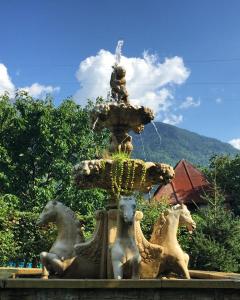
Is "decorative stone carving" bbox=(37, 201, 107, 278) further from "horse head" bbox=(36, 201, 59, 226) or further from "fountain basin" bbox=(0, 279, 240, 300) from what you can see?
"fountain basin" bbox=(0, 279, 240, 300)

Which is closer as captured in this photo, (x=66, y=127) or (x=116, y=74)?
(x=116, y=74)

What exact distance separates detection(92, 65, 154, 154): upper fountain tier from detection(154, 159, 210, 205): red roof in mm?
33826

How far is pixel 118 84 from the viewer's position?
12.0 m

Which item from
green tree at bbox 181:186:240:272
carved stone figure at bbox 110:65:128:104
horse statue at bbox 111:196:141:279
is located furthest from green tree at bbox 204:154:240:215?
horse statue at bbox 111:196:141:279

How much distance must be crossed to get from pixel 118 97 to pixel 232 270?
14927 millimetres

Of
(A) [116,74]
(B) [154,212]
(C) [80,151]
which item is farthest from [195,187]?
(A) [116,74]

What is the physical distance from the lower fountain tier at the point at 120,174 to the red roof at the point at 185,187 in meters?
34.6

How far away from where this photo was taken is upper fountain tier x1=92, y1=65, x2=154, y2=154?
1119 centimetres

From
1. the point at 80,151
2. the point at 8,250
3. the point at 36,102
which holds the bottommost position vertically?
the point at 8,250

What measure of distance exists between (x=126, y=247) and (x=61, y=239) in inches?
66.2

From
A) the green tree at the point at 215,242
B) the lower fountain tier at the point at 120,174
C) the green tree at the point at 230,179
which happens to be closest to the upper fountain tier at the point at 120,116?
the lower fountain tier at the point at 120,174

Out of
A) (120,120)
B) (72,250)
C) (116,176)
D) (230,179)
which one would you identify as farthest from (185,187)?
(72,250)

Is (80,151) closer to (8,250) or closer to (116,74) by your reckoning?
(8,250)

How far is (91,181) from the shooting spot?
1041 centimetres
